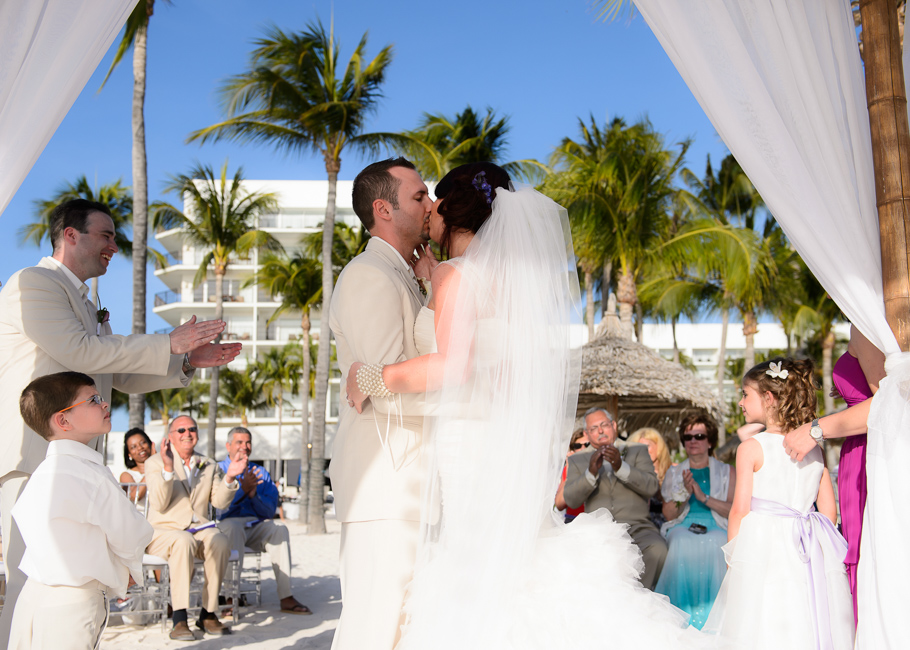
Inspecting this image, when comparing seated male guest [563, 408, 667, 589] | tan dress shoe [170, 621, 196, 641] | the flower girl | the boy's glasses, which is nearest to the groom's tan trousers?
the boy's glasses

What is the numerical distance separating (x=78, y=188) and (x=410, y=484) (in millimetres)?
31267

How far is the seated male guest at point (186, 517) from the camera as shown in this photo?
6102 millimetres

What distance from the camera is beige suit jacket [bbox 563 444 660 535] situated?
5.90 m

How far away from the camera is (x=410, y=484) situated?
2746 mm

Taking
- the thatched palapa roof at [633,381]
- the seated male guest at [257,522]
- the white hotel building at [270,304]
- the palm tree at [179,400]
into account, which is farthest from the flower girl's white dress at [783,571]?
the palm tree at [179,400]

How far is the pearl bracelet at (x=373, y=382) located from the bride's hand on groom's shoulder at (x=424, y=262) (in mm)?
698

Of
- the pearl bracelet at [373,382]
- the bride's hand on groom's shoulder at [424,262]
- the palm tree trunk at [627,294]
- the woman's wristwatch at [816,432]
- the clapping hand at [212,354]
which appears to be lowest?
the woman's wristwatch at [816,432]

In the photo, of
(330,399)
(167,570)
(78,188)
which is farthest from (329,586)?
(330,399)

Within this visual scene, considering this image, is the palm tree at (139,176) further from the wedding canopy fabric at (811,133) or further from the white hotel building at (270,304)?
the white hotel building at (270,304)

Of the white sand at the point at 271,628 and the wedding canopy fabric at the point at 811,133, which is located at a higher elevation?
the wedding canopy fabric at the point at 811,133

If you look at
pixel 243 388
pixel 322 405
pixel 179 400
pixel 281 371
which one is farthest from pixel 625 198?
pixel 179 400

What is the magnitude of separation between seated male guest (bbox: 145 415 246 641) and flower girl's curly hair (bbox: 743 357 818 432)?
446cm

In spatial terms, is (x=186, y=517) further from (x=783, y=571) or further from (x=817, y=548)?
(x=817, y=548)

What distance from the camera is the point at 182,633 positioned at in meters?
5.87
